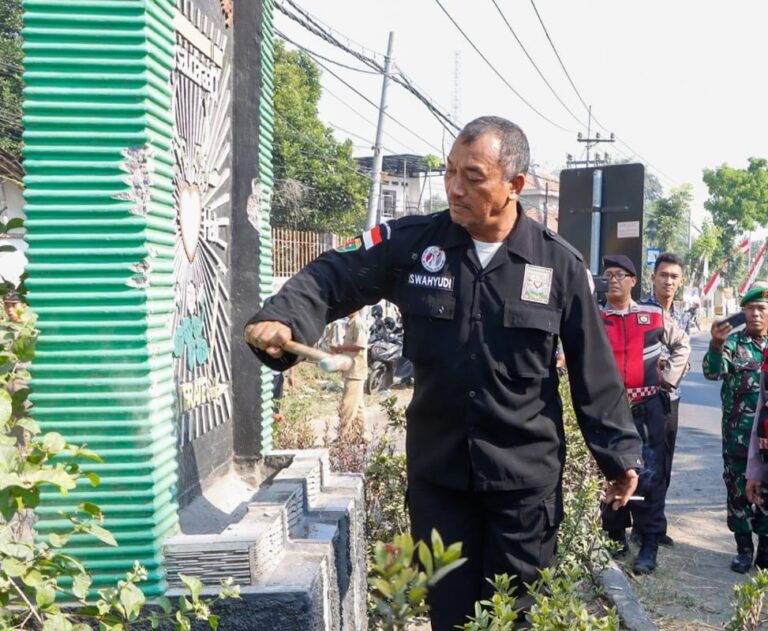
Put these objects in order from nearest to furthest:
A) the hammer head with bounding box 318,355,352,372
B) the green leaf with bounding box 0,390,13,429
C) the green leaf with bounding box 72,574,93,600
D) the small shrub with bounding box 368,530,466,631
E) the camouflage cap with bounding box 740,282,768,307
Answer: the small shrub with bounding box 368,530,466,631, the green leaf with bounding box 0,390,13,429, the green leaf with bounding box 72,574,93,600, the hammer head with bounding box 318,355,352,372, the camouflage cap with bounding box 740,282,768,307

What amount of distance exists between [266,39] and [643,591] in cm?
368

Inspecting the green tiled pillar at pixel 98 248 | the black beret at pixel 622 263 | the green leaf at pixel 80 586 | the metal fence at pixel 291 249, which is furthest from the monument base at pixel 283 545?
the metal fence at pixel 291 249

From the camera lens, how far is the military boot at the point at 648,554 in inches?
207

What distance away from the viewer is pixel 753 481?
4.90 metres

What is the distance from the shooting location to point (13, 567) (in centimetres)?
185

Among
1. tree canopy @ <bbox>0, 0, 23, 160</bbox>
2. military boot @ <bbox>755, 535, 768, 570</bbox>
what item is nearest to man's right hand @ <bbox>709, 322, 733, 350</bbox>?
military boot @ <bbox>755, 535, 768, 570</bbox>

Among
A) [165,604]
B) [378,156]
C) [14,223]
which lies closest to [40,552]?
[165,604]

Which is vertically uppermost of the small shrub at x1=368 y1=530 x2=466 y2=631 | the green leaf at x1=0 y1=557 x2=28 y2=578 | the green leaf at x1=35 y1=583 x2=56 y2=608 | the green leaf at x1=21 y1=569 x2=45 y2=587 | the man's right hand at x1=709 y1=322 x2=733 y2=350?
the man's right hand at x1=709 y1=322 x2=733 y2=350

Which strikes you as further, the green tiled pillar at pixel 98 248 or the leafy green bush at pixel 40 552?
the green tiled pillar at pixel 98 248

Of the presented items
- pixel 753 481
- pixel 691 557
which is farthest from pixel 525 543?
pixel 691 557

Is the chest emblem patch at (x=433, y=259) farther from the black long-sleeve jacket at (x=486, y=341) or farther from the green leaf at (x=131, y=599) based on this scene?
the green leaf at (x=131, y=599)

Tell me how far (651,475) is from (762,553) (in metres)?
0.84

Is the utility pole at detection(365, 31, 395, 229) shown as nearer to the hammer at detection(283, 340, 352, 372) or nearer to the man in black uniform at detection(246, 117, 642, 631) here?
the man in black uniform at detection(246, 117, 642, 631)

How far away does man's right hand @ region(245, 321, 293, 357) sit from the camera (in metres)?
2.41
